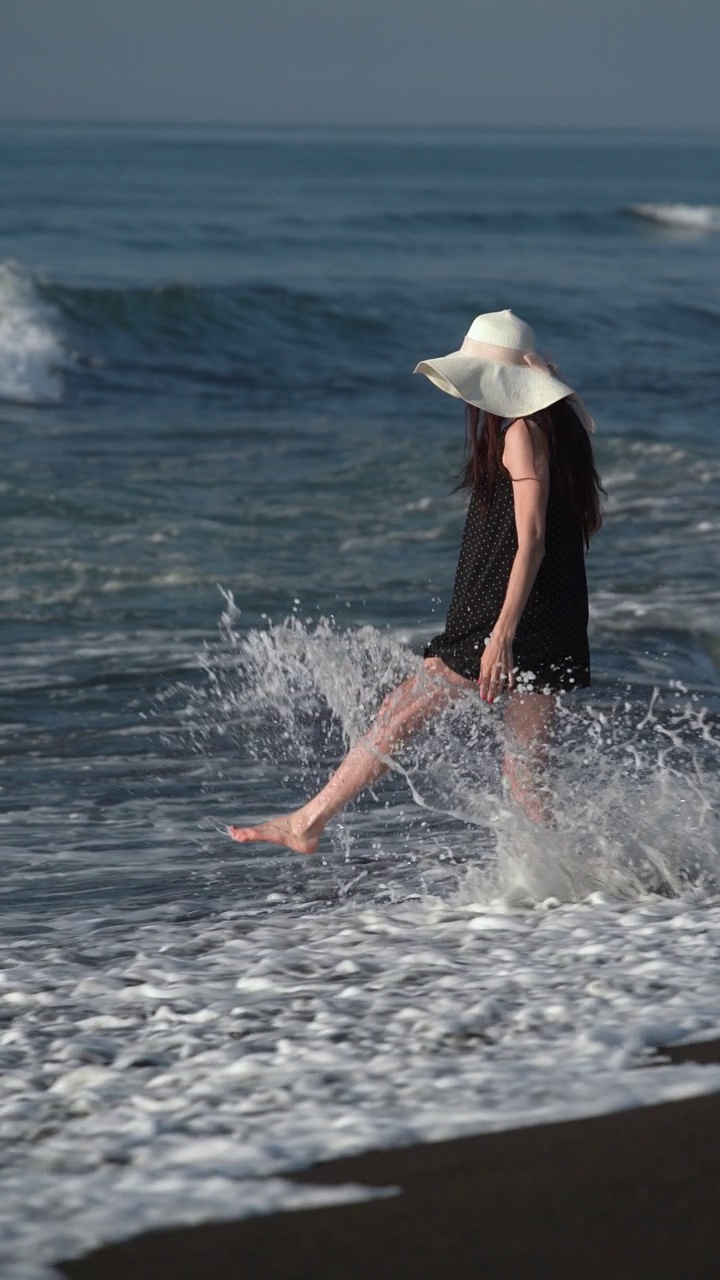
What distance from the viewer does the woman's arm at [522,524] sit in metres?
4.64

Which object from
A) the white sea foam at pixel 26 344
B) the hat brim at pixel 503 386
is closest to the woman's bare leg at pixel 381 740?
the hat brim at pixel 503 386

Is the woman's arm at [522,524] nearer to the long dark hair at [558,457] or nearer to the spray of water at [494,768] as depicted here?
the long dark hair at [558,457]

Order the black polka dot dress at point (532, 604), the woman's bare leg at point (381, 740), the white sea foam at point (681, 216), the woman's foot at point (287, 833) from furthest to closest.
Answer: the white sea foam at point (681, 216), the woman's foot at point (287, 833), the woman's bare leg at point (381, 740), the black polka dot dress at point (532, 604)

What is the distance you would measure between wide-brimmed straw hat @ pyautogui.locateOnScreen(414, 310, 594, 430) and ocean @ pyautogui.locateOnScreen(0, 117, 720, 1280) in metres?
0.92

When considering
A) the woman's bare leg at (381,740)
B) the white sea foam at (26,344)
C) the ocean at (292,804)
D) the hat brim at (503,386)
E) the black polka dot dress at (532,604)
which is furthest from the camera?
the white sea foam at (26,344)

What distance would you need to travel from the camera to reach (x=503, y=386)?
15.3 feet

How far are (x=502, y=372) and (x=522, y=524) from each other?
426 mm

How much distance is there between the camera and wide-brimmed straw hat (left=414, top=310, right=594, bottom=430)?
4.63 metres

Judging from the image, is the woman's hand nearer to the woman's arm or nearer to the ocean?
the woman's arm

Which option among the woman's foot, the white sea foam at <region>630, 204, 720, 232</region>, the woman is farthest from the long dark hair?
the white sea foam at <region>630, 204, 720, 232</region>

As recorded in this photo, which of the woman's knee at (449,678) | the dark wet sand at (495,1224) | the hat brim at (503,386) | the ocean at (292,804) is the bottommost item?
the ocean at (292,804)

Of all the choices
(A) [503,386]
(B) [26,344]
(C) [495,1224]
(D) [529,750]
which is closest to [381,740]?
(D) [529,750]

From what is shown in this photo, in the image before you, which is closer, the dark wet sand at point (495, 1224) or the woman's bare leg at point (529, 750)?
the dark wet sand at point (495, 1224)

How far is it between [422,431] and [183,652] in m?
7.41
